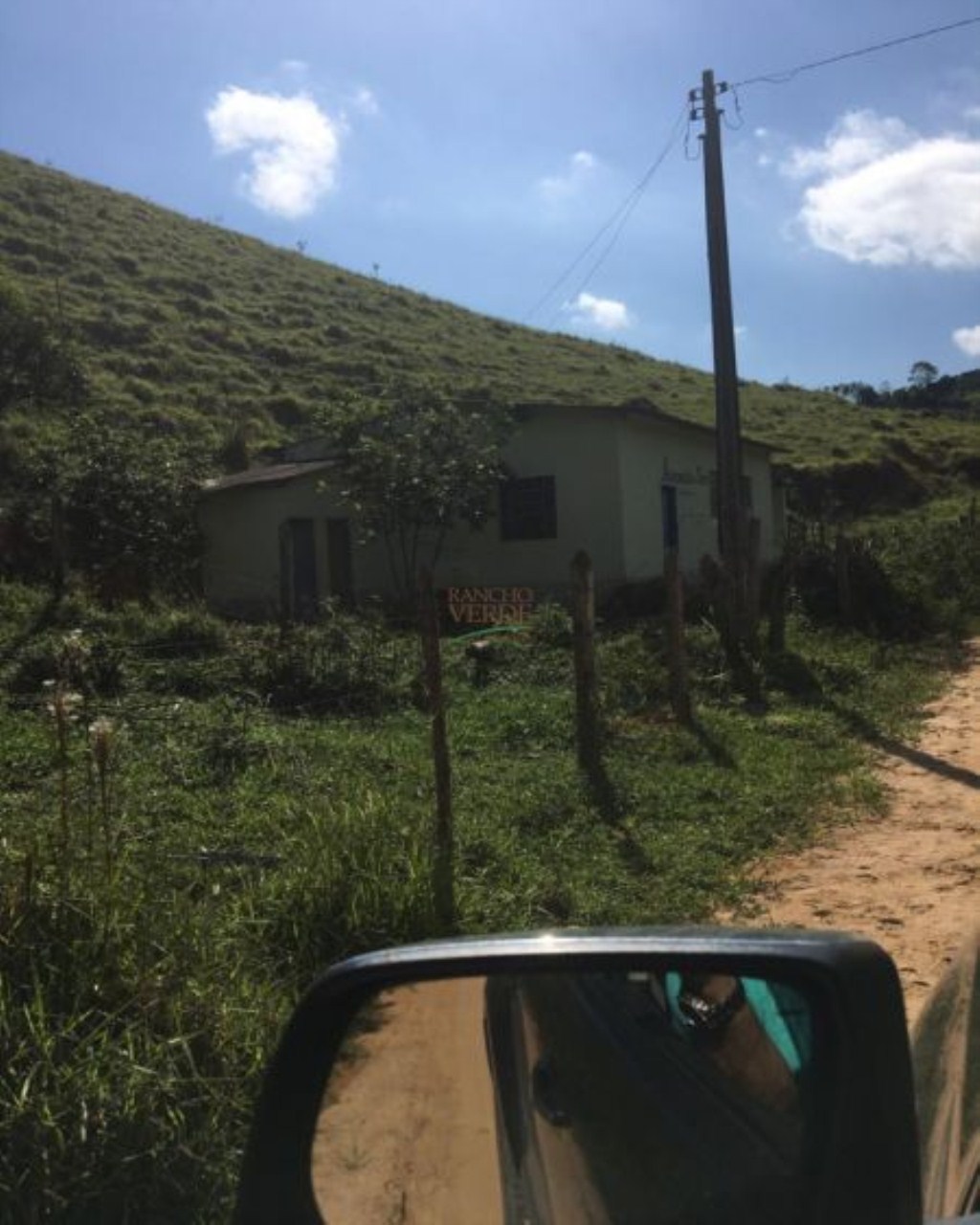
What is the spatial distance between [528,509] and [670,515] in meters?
2.90

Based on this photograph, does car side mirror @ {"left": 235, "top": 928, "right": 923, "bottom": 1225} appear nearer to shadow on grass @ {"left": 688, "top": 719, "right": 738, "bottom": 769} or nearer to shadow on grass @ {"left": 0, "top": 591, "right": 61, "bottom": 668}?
shadow on grass @ {"left": 688, "top": 719, "right": 738, "bottom": 769}

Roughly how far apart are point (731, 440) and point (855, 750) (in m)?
7.04

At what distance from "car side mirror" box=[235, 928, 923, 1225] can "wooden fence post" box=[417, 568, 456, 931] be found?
302 centimetres

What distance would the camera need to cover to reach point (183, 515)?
1872cm

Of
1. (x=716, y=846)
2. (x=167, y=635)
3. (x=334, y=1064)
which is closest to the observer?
(x=334, y=1064)

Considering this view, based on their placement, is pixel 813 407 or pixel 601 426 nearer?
pixel 601 426

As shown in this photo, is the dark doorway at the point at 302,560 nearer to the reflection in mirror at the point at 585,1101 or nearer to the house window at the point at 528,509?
the house window at the point at 528,509

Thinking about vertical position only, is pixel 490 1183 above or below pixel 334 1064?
below

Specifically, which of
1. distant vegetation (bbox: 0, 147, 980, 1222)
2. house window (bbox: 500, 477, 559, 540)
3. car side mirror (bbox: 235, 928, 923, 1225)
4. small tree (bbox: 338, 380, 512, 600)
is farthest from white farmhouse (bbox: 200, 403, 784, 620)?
car side mirror (bbox: 235, 928, 923, 1225)

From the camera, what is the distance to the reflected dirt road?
5.31 ft

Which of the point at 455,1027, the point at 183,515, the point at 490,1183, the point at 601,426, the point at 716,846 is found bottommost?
the point at 716,846

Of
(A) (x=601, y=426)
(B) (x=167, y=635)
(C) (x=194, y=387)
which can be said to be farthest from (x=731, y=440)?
(C) (x=194, y=387)

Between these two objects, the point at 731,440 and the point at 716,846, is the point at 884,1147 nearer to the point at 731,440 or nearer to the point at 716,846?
the point at 716,846

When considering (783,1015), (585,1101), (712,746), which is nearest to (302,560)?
(712,746)
